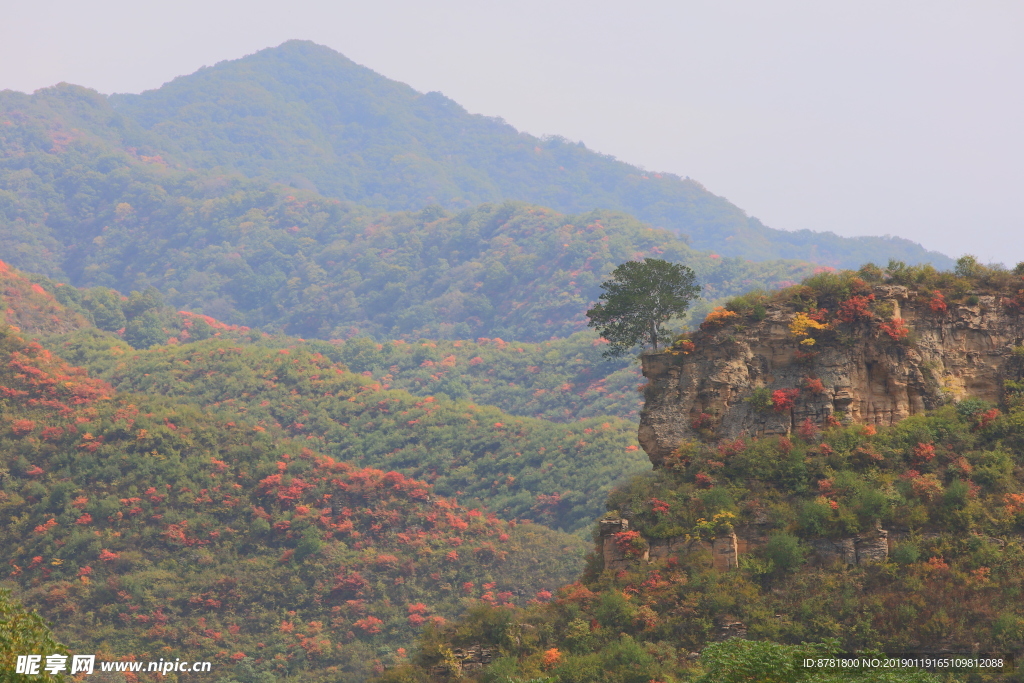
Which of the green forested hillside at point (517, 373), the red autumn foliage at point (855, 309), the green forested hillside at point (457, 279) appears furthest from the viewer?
the green forested hillside at point (457, 279)

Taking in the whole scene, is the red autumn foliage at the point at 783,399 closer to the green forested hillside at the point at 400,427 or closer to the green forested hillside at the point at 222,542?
the green forested hillside at the point at 222,542

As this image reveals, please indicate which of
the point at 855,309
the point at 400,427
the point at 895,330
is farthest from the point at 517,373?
the point at 895,330

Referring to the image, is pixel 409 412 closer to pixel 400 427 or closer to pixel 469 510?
pixel 400 427

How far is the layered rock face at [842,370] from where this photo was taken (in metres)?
35.8

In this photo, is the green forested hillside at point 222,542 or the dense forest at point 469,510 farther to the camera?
the green forested hillside at point 222,542

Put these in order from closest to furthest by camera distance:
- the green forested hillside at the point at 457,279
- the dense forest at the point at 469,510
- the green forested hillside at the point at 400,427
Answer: the dense forest at the point at 469,510
the green forested hillside at the point at 400,427
the green forested hillside at the point at 457,279

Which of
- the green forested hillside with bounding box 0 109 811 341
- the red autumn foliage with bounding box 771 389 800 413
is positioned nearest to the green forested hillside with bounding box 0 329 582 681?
the red autumn foliage with bounding box 771 389 800 413

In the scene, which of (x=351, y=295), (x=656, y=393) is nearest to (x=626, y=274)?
(x=656, y=393)

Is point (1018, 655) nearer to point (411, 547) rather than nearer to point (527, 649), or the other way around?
point (527, 649)

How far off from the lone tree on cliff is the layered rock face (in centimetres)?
445

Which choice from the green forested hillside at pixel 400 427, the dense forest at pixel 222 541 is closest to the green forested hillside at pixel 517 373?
the green forested hillside at pixel 400 427

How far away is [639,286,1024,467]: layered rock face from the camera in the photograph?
35781mm

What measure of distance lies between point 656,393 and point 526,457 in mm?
44035

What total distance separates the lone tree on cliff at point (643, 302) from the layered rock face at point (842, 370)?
4453 mm
